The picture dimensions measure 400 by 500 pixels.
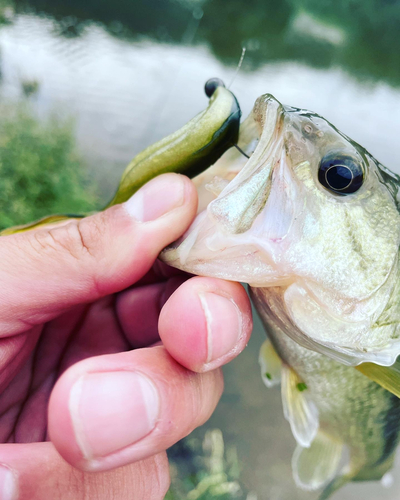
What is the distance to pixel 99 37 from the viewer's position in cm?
581

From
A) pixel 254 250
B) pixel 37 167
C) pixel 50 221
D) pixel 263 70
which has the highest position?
pixel 263 70

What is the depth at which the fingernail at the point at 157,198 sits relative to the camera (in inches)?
27.9

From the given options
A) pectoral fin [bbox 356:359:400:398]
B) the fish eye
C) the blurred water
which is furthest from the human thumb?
the blurred water

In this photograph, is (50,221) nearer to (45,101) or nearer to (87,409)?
(87,409)

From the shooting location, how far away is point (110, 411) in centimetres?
55

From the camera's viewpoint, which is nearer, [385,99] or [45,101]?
[45,101]

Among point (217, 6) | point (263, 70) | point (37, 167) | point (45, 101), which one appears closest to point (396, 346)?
point (37, 167)

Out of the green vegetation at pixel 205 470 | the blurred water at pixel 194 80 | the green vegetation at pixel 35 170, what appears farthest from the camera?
the blurred water at pixel 194 80

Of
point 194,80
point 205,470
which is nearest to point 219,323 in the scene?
point 205,470

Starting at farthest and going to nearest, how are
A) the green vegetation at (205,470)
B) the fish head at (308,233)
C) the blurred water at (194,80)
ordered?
the blurred water at (194,80) < the green vegetation at (205,470) < the fish head at (308,233)

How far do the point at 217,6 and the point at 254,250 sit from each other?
10241 millimetres

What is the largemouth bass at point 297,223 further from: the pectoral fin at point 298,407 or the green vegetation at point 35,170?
the green vegetation at point 35,170

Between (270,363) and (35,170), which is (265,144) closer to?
(270,363)

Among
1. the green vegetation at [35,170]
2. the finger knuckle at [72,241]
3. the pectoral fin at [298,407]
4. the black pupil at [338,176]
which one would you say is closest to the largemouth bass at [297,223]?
the black pupil at [338,176]
